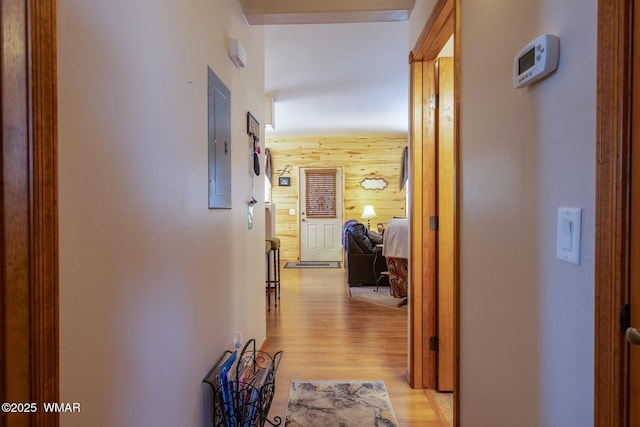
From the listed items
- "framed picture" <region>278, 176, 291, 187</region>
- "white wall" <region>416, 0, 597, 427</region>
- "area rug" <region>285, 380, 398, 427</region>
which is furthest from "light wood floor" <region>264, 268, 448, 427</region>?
"framed picture" <region>278, 176, 291, 187</region>

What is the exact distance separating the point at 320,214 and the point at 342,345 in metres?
4.79

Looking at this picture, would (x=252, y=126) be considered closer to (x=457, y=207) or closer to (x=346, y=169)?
(x=457, y=207)

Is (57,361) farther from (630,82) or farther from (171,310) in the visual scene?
(630,82)

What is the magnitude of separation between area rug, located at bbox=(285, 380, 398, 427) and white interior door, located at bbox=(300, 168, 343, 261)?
5201 millimetres

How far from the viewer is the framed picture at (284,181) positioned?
7.45 m

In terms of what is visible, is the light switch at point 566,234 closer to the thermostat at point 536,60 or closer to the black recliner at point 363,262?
the thermostat at point 536,60

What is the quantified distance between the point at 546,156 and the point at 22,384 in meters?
1.09

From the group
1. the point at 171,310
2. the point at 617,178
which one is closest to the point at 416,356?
the point at 171,310

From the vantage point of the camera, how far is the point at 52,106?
0.59 m

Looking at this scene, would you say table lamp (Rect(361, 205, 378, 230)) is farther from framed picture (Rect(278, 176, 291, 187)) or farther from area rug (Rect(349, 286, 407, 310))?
area rug (Rect(349, 286, 407, 310))

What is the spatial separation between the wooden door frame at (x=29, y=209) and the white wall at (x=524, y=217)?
975 millimetres

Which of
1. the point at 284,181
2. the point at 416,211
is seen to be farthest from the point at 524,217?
the point at 284,181

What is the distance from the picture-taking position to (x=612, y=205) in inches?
23.8

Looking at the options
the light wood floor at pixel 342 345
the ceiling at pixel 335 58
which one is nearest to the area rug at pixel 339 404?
the light wood floor at pixel 342 345
